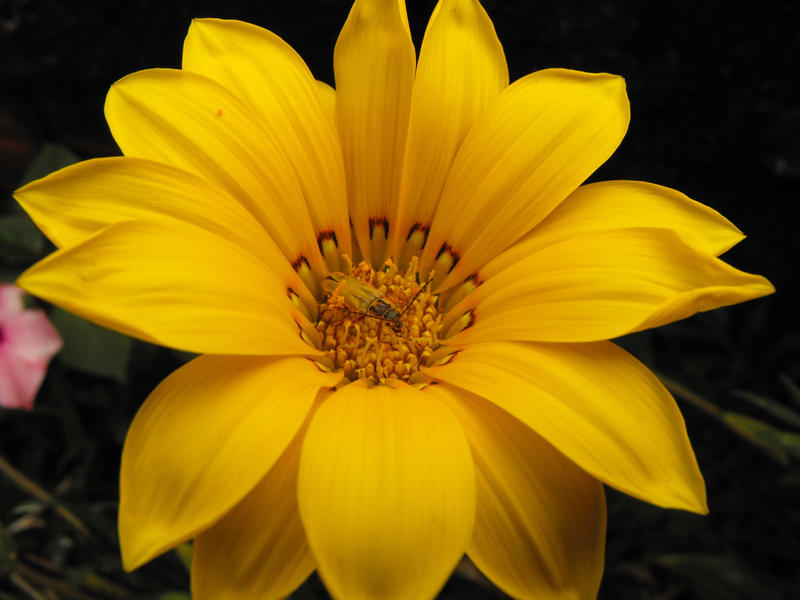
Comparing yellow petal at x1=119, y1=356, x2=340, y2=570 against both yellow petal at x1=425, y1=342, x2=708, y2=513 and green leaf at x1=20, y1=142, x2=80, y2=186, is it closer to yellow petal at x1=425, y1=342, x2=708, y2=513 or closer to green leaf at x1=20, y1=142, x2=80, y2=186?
yellow petal at x1=425, y1=342, x2=708, y2=513

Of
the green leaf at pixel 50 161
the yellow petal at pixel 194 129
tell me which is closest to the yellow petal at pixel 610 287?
the yellow petal at pixel 194 129

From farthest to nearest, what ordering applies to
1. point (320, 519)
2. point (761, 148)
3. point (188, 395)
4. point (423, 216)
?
point (761, 148) < point (423, 216) < point (188, 395) < point (320, 519)

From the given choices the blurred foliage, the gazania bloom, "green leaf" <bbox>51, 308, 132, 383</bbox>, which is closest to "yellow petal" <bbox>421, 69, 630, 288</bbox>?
the gazania bloom

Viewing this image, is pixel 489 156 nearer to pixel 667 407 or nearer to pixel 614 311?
pixel 614 311

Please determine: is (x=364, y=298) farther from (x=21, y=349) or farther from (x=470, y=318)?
(x=21, y=349)

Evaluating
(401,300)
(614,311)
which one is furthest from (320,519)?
(401,300)

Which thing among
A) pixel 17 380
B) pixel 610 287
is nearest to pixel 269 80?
pixel 610 287
